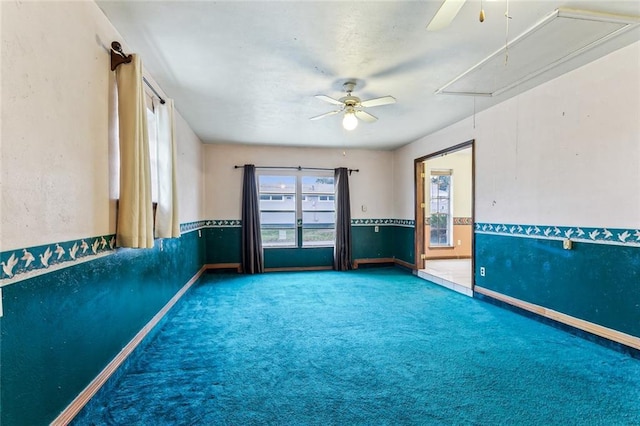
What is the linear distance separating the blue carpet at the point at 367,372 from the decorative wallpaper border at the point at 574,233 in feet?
3.07

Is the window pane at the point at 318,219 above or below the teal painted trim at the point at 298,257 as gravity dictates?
above

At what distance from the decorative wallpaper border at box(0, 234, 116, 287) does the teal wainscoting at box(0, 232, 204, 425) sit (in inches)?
1.8

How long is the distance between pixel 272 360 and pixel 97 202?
172 centimetres

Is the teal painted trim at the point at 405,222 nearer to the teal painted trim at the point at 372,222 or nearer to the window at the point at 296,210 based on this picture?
the teal painted trim at the point at 372,222

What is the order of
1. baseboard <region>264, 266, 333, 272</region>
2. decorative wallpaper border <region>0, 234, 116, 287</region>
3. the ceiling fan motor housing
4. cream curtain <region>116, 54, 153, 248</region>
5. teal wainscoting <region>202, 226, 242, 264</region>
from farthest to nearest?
baseboard <region>264, 266, 333, 272</region>, teal wainscoting <region>202, 226, 242, 264</region>, the ceiling fan motor housing, cream curtain <region>116, 54, 153, 248</region>, decorative wallpaper border <region>0, 234, 116, 287</region>

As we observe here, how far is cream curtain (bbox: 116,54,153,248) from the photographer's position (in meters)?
2.13

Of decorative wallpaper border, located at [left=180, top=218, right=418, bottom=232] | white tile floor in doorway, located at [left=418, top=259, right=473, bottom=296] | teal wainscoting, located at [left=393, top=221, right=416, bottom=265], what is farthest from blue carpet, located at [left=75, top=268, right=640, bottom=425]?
teal wainscoting, located at [left=393, top=221, right=416, bottom=265]

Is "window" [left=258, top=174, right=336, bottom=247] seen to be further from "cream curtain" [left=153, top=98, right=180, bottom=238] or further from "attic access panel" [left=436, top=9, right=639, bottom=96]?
"attic access panel" [left=436, top=9, right=639, bottom=96]

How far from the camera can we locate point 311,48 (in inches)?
97.4

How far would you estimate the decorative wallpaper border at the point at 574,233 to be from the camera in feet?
8.54

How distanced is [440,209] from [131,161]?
6694 millimetres

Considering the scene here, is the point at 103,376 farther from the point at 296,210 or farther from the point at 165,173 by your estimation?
the point at 296,210

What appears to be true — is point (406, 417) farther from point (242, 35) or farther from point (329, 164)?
point (329, 164)

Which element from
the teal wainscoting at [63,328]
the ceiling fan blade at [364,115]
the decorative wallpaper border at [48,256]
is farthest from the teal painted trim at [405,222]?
the decorative wallpaper border at [48,256]
